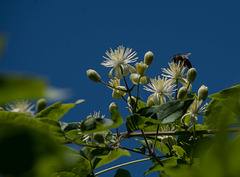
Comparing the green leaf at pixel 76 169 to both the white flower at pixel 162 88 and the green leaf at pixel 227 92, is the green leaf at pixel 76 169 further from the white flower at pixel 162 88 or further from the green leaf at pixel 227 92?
the green leaf at pixel 227 92

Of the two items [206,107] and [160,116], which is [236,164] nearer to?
[160,116]

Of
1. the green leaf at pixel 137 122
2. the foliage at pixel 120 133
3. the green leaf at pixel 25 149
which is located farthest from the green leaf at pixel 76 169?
the green leaf at pixel 25 149

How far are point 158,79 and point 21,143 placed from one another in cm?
107

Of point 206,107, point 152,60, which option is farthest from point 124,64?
point 206,107

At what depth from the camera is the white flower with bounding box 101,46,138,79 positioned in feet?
4.15

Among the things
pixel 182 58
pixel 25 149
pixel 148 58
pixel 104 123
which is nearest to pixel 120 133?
pixel 148 58

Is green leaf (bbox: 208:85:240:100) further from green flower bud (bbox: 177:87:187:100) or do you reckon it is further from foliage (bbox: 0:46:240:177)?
green flower bud (bbox: 177:87:187:100)

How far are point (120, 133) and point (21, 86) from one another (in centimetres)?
92

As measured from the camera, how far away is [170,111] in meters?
0.82

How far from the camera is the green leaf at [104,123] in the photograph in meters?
0.63

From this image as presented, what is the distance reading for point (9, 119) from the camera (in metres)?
0.74

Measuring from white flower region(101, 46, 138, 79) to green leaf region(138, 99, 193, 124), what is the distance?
426mm

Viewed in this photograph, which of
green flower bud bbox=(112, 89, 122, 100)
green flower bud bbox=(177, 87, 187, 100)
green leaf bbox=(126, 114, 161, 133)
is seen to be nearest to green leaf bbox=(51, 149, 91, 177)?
green leaf bbox=(126, 114, 161, 133)

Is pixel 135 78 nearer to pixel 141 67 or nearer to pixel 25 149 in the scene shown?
pixel 141 67
